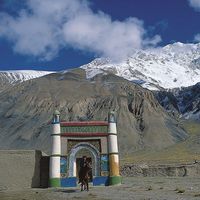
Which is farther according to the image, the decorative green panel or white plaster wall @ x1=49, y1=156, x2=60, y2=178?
the decorative green panel

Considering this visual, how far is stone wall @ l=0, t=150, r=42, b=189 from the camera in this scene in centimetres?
3428

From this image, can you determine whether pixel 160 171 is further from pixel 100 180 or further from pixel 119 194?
pixel 119 194

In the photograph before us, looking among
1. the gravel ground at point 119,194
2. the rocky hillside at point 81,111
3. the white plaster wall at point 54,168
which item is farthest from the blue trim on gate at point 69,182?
the rocky hillside at point 81,111

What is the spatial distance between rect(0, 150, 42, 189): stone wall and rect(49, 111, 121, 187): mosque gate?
123 centimetres

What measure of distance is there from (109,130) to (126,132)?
102 m

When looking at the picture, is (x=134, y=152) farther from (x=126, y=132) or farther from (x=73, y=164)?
(x=73, y=164)

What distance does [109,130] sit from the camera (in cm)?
3550

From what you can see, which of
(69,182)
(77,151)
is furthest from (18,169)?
(77,151)

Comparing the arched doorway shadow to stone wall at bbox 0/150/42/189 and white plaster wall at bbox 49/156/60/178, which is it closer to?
white plaster wall at bbox 49/156/60/178

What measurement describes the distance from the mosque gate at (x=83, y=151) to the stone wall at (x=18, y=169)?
1.23 m

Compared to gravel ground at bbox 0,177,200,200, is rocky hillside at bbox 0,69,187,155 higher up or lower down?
higher up

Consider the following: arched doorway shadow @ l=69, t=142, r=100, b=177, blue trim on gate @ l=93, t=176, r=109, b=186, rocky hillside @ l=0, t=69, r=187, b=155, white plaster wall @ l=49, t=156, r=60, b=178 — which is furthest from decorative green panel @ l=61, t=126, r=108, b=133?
rocky hillside @ l=0, t=69, r=187, b=155

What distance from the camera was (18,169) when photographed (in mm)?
34625

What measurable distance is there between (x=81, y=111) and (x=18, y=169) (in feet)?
378
